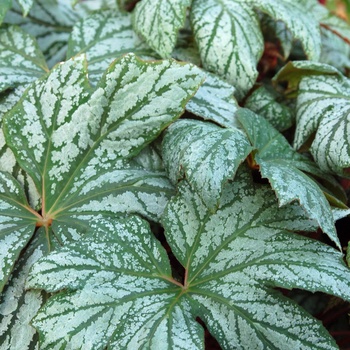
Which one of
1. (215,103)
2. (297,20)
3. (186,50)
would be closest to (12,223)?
(215,103)

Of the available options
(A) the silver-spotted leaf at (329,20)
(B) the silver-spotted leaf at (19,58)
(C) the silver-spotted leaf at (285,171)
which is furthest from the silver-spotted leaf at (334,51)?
(B) the silver-spotted leaf at (19,58)

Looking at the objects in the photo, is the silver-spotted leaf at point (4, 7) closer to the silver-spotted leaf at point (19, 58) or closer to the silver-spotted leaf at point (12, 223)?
the silver-spotted leaf at point (19, 58)

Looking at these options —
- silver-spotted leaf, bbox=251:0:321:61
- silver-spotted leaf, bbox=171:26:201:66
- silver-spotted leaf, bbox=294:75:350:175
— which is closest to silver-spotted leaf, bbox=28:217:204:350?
silver-spotted leaf, bbox=294:75:350:175

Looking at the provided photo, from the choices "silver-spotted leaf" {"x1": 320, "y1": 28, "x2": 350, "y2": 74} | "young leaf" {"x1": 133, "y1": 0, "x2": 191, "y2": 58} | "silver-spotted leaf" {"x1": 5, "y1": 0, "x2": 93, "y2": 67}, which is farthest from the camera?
"silver-spotted leaf" {"x1": 320, "y1": 28, "x2": 350, "y2": 74}

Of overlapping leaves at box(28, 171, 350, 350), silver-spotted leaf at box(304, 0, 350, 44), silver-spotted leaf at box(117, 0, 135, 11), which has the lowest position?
overlapping leaves at box(28, 171, 350, 350)

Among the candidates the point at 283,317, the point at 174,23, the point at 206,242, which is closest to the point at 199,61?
the point at 174,23

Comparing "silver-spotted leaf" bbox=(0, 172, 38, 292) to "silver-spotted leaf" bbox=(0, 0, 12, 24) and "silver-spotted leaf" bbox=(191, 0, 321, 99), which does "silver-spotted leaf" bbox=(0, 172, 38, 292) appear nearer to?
"silver-spotted leaf" bbox=(0, 0, 12, 24)

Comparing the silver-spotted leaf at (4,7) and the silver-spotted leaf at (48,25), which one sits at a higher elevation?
the silver-spotted leaf at (48,25)
